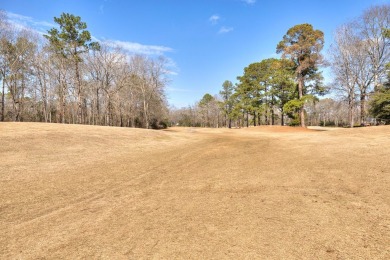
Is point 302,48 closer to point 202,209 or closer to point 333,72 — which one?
point 333,72

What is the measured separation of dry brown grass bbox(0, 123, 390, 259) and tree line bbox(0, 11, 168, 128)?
2532 centimetres

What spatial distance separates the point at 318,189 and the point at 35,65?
40.4 metres

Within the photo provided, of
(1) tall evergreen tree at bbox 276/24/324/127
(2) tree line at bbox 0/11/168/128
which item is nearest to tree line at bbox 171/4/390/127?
(1) tall evergreen tree at bbox 276/24/324/127

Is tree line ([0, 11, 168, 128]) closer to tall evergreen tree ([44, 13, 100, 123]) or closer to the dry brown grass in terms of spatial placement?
tall evergreen tree ([44, 13, 100, 123])

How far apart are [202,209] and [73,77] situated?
37.3 m

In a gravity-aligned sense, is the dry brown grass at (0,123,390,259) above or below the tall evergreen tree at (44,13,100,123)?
below

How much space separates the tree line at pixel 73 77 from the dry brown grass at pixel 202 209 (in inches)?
997

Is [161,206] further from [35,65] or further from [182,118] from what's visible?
[182,118]

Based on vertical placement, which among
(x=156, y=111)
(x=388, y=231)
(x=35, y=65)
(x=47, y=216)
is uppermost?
(x=35, y=65)

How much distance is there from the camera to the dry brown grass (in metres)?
2.76

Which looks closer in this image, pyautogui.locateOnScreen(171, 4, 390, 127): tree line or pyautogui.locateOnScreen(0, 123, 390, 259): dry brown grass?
pyautogui.locateOnScreen(0, 123, 390, 259): dry brown grass

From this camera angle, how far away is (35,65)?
31.8 meters

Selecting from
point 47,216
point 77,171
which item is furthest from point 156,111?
point 47,216

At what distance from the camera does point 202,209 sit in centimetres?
401
